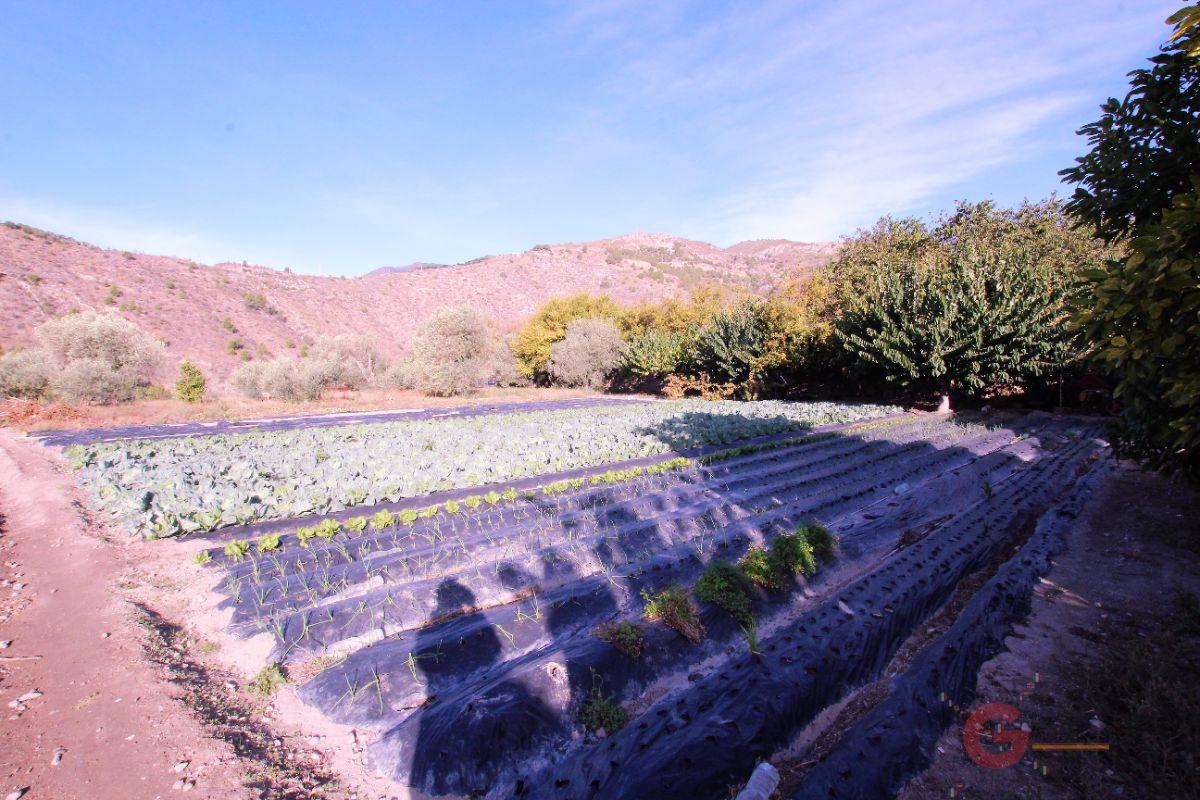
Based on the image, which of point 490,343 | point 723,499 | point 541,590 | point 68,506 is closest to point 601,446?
point 723,499

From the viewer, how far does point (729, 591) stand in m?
4.58

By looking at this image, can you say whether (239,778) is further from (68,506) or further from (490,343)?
(490,343)

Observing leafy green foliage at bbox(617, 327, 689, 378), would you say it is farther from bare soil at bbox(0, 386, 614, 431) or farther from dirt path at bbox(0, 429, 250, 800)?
dirt path at bbox(0, 429, 250, 800)

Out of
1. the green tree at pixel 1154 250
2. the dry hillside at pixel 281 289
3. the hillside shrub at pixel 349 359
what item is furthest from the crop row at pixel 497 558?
the hillside shrub at pixel 349 359

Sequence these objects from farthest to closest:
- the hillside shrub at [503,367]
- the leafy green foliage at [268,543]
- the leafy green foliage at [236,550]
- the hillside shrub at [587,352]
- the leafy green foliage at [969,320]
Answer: the hillside shrub at [503,367] → the hillside shrub at [587,352] → the leafy green foliage at [969,320] → the leafy green foliage at [268,543] → the leafy green foliage at [236,550]

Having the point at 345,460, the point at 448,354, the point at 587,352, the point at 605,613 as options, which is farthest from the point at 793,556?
the point at 587,352

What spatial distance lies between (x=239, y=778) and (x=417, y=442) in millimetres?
9966

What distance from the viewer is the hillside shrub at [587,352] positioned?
115 feet

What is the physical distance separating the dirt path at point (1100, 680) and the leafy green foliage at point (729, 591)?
1647 mm

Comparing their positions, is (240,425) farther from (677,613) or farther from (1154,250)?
(1154,250)

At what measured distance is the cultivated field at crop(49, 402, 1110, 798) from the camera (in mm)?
2934

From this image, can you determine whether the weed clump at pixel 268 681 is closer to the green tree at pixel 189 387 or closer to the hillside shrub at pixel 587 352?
the green tree at pixel 189 387

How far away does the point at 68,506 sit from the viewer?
7770 mm

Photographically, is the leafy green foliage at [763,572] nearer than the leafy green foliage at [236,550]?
Yes
